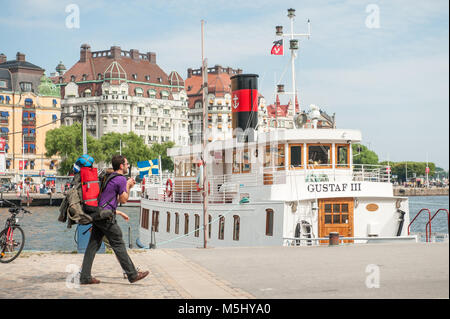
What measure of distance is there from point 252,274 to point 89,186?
3374 millimetres

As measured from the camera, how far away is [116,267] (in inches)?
520

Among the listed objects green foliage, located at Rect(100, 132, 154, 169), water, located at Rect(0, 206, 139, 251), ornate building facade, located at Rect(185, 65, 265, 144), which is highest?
ornate building facade, located at Rect(185, 65, 265, 144)

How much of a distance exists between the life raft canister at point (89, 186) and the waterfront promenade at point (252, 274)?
1.44m

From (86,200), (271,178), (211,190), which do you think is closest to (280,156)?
(271,178)

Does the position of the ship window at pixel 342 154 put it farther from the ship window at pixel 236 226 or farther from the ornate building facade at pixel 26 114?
the ornate building facade at pixel 26 114

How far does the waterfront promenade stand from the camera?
9.73 metres

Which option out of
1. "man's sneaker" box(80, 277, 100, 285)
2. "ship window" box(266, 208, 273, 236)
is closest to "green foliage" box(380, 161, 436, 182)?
"ship window" box(266, 208, 273, 236)

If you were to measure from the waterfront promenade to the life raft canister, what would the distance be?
56.6 inches

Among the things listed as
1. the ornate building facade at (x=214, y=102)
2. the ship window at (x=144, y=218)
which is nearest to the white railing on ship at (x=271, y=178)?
the ship window at (x=144, y=218)

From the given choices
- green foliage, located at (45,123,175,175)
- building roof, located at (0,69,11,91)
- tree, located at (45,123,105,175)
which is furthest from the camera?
building roof, located at (0,69,11,91)

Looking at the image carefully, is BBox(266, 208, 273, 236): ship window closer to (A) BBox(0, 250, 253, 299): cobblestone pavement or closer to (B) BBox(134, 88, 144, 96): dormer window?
(A) BBox(0, 250, 253, 299): cobblestone pavement

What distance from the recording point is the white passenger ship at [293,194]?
73.0ft

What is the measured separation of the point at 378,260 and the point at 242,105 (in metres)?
15.9

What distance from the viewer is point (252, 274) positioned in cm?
1188
